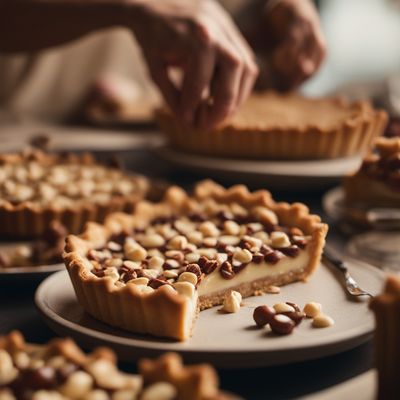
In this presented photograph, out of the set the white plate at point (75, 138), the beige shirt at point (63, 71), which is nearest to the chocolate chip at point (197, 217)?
the white plate at point (75, 138)

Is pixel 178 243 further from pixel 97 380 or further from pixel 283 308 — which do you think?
pixel 97 380

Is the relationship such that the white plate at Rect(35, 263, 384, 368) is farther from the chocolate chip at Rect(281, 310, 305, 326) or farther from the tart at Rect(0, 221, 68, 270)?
the tart at Rect(0, 221, 68, 270)

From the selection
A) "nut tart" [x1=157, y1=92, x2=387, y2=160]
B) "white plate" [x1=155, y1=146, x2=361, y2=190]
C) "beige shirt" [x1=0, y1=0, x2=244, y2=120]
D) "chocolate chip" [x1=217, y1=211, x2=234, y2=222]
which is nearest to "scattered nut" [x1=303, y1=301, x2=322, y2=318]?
"chocolate chip" [x1=217, y1=211, x2=234, y2=222]

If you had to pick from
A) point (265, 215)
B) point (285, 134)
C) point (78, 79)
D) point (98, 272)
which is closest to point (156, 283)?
point (98, 272)

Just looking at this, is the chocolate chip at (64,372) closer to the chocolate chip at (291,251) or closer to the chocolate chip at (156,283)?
the chocolate chip at (156,283)

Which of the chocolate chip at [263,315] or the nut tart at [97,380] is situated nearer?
the nut tart at [97,380]
